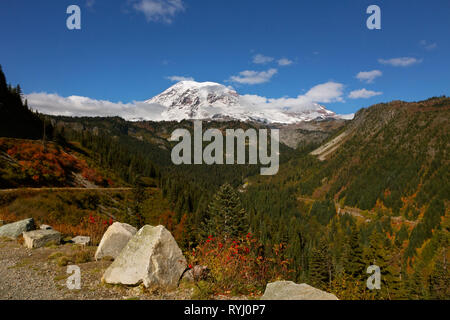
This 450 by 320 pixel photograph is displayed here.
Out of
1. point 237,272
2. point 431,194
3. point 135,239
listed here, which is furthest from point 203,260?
point 431,194

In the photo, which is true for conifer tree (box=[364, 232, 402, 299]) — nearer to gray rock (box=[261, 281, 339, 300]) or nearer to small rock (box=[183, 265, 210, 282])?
gray rock (box=[261, 281, 339, 300])

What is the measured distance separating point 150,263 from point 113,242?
4.45 m

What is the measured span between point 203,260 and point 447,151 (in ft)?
717

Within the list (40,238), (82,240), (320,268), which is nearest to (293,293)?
(82,240)

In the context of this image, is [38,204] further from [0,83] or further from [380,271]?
[0,83]

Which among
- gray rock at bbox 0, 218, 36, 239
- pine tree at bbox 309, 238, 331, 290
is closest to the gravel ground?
gray rock at bbox 0, 218, 36, 239

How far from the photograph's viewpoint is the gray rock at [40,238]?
40.8ft

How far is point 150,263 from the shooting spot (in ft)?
26.9

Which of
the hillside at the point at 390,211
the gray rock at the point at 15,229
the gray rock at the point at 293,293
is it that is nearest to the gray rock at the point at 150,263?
the gray rock at the point at 293,293

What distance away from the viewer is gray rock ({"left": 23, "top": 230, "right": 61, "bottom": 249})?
40.8 ft

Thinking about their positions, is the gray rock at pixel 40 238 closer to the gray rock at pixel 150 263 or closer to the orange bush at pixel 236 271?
the gray rock at pixel 150 263

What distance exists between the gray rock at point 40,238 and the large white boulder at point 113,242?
3843mm

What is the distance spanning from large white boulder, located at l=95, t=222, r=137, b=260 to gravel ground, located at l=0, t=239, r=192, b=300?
597mm
